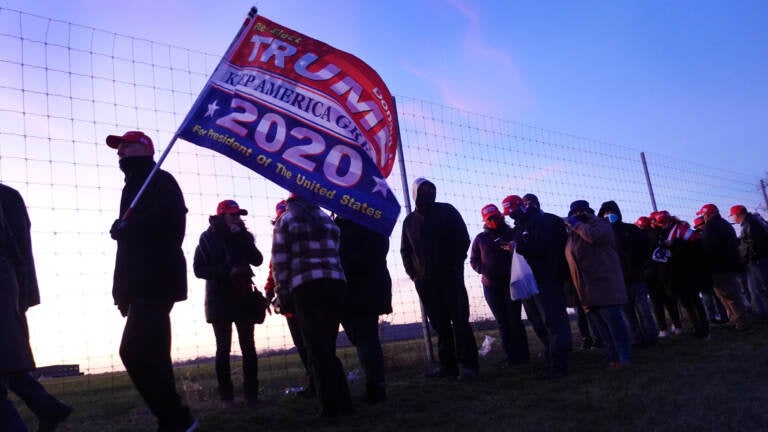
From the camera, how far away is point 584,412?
376 cm

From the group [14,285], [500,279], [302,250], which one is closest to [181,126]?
[302,250]

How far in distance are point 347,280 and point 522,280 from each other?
6.33 ft

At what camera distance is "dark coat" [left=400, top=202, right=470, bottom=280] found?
5.78m

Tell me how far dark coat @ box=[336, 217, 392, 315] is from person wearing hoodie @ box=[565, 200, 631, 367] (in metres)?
2.02

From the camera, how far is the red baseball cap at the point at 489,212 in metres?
7.21

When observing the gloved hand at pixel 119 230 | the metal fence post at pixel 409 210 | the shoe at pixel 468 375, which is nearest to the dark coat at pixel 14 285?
the gloved hand at pixel 119 230

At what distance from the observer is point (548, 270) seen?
574 cm

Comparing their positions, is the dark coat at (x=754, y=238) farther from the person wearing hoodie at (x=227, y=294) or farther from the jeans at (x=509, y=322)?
the person wearing hoodie at (x=227, y=294)

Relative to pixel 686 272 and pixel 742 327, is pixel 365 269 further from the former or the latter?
pixel 742 327

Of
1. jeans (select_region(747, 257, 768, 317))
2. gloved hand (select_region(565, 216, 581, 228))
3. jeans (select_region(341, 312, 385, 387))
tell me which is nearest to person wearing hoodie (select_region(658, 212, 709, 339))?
jeans (select_region(747, 257, 768, 317))

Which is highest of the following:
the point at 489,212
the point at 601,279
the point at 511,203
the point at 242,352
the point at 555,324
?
the point at 489,212

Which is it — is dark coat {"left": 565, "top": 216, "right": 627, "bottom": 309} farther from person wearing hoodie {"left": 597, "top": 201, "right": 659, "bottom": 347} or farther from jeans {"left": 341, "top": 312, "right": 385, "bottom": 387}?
jeans {"left": 341, "top": 312, "right": 385, "bottom": 387}

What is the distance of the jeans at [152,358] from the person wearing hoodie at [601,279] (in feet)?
12.9

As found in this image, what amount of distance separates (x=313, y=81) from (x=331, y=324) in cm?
→ 179
